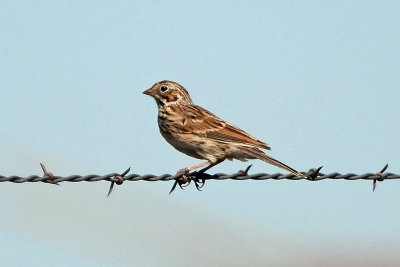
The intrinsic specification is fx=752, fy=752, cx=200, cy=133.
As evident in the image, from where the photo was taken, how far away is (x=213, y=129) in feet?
36.6

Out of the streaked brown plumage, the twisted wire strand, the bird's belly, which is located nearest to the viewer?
the twisted wire strand

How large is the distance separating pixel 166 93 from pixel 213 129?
1.33m

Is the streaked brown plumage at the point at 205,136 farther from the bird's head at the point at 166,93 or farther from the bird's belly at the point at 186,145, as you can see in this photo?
the bird's head at the point at 166,93

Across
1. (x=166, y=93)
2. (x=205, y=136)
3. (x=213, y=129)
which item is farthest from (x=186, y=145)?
(x=166, y=93)

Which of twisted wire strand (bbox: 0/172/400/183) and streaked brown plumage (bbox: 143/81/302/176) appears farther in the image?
streaked brown plumage (bbox: 143/81/302/176)

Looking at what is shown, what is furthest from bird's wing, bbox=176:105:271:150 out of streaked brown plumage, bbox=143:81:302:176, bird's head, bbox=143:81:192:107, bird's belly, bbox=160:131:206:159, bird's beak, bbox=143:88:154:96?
bird's beak, bbox=143:88:154:96

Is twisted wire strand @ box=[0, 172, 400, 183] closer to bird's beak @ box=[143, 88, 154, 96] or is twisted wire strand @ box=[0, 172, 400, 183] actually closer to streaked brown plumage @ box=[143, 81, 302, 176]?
streaked brown plumage @ box=[143, 81, 302, 176]

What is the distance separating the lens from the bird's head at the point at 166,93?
1202cm

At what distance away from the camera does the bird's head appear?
1202 centimetres

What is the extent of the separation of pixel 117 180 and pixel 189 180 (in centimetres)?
253

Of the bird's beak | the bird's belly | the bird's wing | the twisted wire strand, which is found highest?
the bird's beak

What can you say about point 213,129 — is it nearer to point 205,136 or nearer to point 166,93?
point 205,136

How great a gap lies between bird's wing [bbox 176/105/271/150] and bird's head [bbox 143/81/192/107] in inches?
12.8

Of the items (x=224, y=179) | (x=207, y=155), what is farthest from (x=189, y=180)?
(x=224, y=179)
